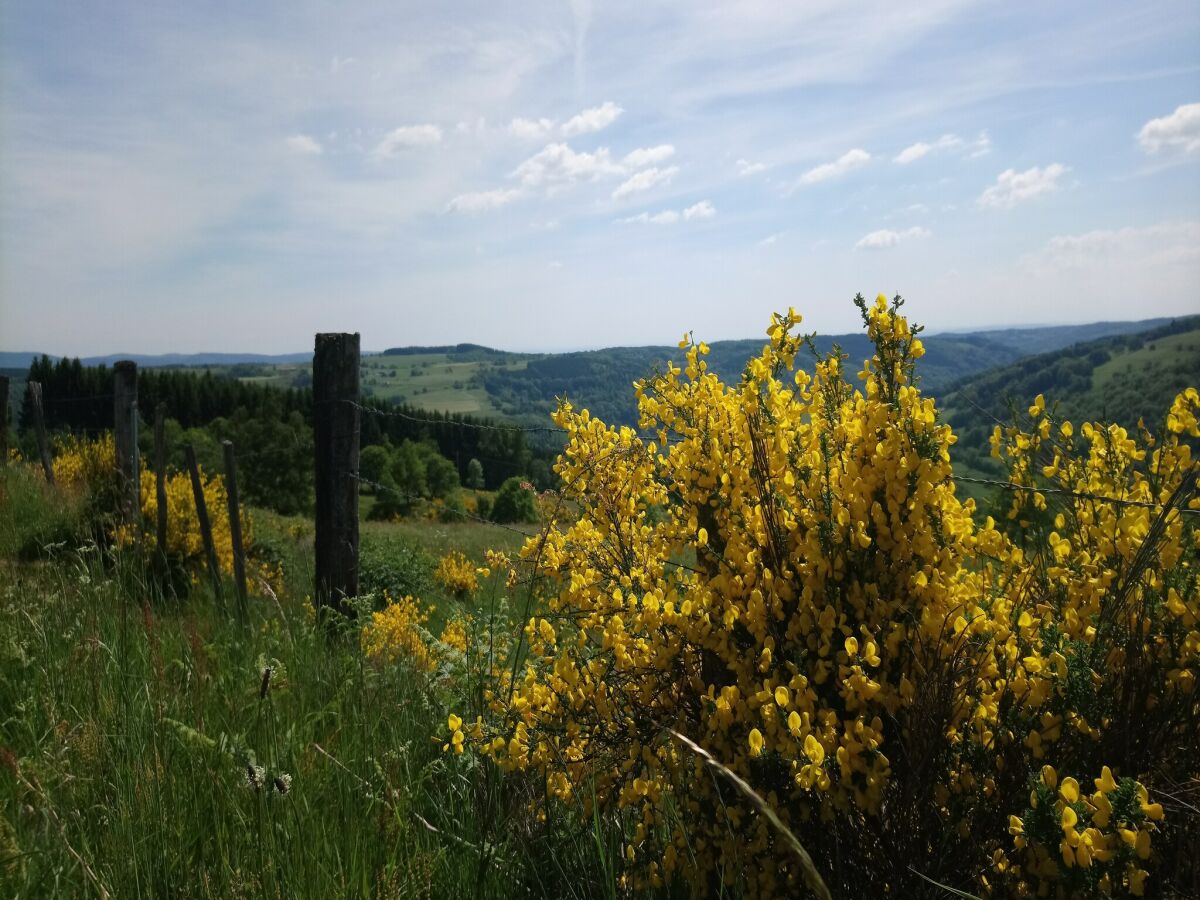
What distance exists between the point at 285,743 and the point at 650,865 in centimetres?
131

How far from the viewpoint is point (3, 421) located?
1114cm

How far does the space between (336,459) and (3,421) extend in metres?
9.57

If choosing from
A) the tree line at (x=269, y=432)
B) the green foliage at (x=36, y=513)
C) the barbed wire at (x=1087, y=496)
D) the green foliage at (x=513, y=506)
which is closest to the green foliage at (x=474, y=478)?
the tree line at (x=269, y=432)

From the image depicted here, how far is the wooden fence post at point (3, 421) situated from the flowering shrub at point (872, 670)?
1159cm

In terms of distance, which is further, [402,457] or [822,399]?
[402,457]

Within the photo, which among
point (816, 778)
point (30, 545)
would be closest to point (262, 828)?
point (816, 778)

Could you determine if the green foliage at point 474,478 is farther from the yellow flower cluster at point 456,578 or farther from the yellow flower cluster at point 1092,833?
the yellow flower cluster at point 1092,833

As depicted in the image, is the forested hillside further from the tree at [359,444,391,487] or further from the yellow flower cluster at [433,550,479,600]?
the yellow flower cluster at [433,550,479,600]

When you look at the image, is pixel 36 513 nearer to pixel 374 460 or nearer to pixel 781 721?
pixel 781 721

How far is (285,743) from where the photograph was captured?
264 cm

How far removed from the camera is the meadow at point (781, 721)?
188 cm

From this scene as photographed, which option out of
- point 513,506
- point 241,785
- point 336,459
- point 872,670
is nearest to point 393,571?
point 336,459

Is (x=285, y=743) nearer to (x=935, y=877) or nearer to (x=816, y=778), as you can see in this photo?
(x=816, y=778)

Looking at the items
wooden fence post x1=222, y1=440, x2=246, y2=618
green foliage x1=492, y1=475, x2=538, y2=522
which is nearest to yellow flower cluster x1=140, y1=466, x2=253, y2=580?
wooden fence post x1=222, y1=440, x2=246, y2=618
